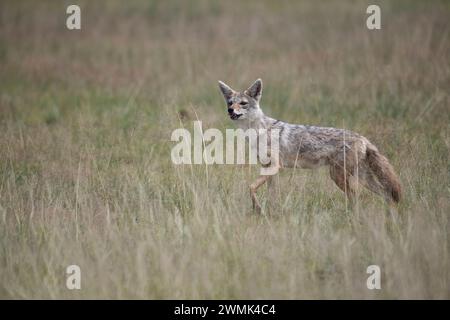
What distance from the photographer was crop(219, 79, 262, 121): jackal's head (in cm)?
805

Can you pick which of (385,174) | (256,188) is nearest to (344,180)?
(385,174)

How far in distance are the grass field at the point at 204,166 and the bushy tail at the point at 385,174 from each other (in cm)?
15

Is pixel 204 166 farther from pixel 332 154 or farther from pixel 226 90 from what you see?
pixel 332 154

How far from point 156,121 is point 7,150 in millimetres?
2195

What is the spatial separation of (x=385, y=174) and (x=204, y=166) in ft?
6.95

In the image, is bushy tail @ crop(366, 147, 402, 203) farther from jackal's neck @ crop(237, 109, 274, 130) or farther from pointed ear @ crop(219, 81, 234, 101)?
pointed ear @ crop(219, 81, 234, 101)

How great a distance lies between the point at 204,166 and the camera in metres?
8.20

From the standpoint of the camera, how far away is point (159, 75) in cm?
1404

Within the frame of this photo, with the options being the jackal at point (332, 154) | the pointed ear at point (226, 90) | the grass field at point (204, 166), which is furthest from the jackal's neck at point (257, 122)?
the grass field at point (204, 166)

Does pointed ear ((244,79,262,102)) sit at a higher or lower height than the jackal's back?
higher

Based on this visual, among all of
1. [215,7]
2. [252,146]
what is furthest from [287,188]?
[215,7]

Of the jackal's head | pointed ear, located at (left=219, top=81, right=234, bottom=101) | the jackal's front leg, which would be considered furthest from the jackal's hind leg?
pointed ear, located at (left=219, top=81, right=234, bottom=101)
